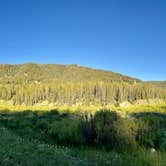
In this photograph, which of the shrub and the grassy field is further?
the shrub

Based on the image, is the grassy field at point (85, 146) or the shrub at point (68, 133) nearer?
the grassy field at point (85, 146)

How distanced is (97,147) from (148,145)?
3.15 metres

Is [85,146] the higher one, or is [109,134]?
[109,134]

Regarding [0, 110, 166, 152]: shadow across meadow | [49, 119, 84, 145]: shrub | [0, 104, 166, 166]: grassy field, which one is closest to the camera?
[0, 104, 166, 166]: grassy field

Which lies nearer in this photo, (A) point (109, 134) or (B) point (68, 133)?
(A) point (109, 134)

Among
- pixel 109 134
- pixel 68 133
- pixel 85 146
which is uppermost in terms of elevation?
pixel 109 134

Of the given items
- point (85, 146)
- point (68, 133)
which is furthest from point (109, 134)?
point (68, 133)

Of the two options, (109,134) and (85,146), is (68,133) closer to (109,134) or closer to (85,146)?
(85,146)

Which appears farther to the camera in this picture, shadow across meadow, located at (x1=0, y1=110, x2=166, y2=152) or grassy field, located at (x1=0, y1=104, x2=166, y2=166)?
shadow across meadow, located at (x1=0, y1=110, x2=166, y2=152)

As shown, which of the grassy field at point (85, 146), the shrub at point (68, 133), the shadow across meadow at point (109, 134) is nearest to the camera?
the grassy field at point (85, 146)

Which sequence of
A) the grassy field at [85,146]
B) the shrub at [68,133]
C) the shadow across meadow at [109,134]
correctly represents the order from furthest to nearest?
the shrub at [68,133]
the shadow across meadow at [109,134]
the grassy field at [85,146]

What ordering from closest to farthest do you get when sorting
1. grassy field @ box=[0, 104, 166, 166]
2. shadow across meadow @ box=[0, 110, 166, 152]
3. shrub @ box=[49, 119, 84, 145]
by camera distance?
grassy field @ box=[0, 104, 166, 166], shadow across meadow @ box=[0, 110, 166, 152], shrub @ box=[49, 119, 84, 145]

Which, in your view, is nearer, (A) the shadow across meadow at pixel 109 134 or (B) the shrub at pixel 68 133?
(A) the shadow across meadow at pixel 109 134

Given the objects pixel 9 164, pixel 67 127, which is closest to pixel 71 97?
pixel 67 127
